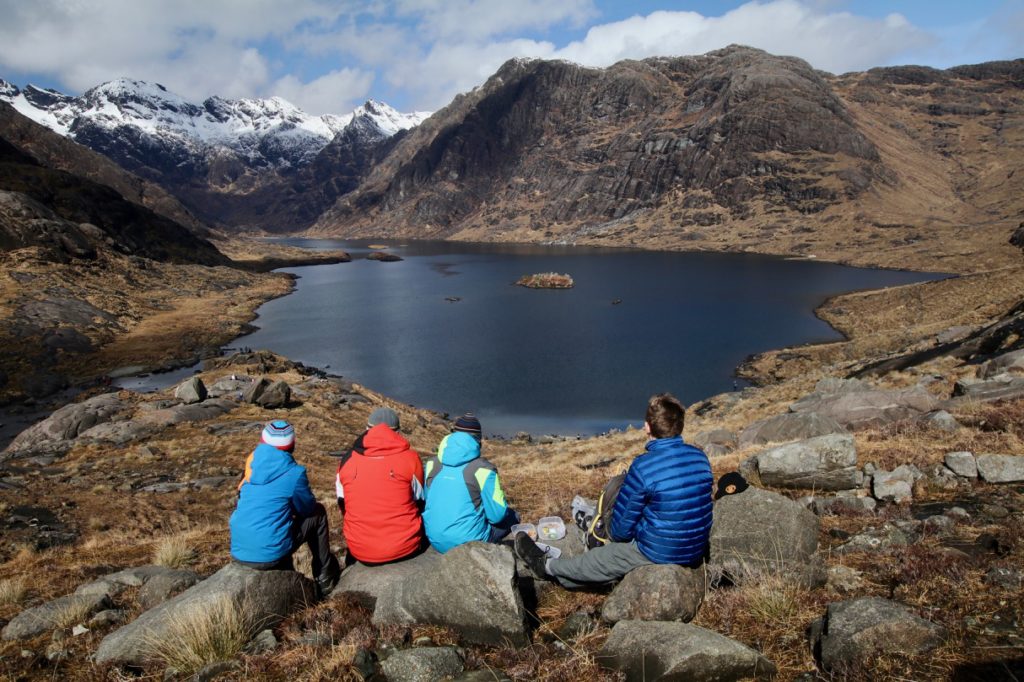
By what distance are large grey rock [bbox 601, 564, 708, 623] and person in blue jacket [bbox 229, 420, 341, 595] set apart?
12.7ft

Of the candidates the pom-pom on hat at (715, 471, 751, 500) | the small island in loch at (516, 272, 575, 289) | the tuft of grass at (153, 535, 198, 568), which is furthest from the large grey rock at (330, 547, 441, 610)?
the small island in loch at (516, 272, 575, 289)

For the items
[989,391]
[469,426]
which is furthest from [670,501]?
[989,391]

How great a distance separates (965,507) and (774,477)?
280cm

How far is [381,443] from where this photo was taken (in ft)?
23.6

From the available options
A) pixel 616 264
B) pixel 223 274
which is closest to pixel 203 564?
pixel 223 274

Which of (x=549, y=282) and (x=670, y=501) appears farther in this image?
(x=549, y=282)

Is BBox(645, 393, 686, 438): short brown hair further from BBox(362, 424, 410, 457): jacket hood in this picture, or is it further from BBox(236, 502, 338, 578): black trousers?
BBox(236, 502, 338, 578): black trousers

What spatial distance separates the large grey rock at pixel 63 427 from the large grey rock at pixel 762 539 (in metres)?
24.7

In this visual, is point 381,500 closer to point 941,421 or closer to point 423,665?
point 423,665

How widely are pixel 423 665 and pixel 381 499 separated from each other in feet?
7.77

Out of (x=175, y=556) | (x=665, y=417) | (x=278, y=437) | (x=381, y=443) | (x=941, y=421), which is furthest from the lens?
(x=941, y=421)

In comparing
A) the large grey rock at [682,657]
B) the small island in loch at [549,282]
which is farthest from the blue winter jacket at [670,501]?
the small island in loch at [549,282]

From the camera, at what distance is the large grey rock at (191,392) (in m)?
27.8

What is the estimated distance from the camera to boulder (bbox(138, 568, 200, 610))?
24.4ft
